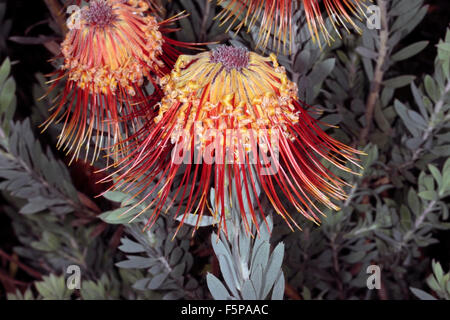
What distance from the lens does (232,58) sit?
36 centimetres

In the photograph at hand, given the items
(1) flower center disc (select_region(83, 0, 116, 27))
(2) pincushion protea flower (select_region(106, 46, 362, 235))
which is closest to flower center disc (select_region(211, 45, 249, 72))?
(2) pincushion protea flower (select_region(106, 46, 362, 235))

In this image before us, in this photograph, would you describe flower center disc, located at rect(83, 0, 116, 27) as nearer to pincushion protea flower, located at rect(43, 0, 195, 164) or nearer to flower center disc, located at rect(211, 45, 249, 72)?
pincushion protea flower, located at rect(43, 0, 195, 164)

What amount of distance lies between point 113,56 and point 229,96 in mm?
135

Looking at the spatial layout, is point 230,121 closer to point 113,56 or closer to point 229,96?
point 229,96

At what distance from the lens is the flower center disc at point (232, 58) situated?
1.19 feet

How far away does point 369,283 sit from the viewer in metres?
0.50

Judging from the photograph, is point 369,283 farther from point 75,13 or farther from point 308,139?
point 75,13

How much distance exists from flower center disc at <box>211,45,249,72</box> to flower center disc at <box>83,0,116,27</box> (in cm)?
11

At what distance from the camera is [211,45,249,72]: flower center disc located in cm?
36

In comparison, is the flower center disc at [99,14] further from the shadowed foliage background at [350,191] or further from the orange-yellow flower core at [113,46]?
the shadowed foliage background at [350,191]

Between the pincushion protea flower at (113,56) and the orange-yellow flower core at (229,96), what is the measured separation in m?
0.06

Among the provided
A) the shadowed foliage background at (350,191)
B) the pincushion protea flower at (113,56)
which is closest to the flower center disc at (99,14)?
the pincushion protea flower at (113,56)

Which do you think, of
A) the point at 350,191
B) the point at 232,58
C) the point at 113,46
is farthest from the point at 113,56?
the point at 350,191
